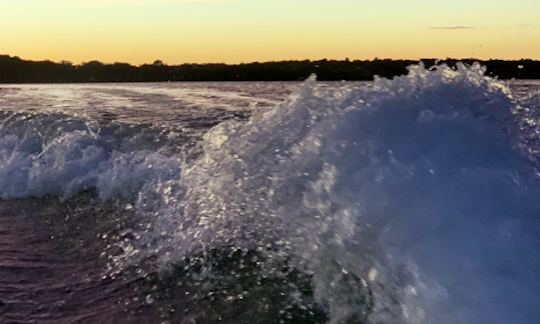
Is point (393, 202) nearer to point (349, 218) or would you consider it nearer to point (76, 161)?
point (349, 218)

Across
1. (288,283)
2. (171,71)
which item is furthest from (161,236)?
(171,71)

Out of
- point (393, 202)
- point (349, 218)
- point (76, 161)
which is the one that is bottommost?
point (76, 161)

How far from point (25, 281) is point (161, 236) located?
1347mm

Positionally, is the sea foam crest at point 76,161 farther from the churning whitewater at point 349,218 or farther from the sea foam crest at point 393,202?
the sea foam crest at point 393,202

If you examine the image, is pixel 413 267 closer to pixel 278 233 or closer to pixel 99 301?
pixel 278 233

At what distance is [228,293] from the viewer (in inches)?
231

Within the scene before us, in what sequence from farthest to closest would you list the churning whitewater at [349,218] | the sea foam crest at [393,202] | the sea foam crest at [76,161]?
the sea foam crest at [76,161], the churning whitewater at [349,218], the sea foam crest at [393,202]

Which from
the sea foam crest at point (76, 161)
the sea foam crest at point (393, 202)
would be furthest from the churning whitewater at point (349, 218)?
the sea foam crest at point (76, 161)

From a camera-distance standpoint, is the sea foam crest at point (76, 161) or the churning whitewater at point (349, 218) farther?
the sea foam crest at point (76, 161)

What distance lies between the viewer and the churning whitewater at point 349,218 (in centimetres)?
441

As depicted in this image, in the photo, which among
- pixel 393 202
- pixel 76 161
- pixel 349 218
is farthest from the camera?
pixel 76 161

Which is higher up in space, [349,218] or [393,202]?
[393,202]

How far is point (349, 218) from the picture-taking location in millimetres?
5316

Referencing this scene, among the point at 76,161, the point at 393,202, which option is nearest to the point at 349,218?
the point at 393,202
